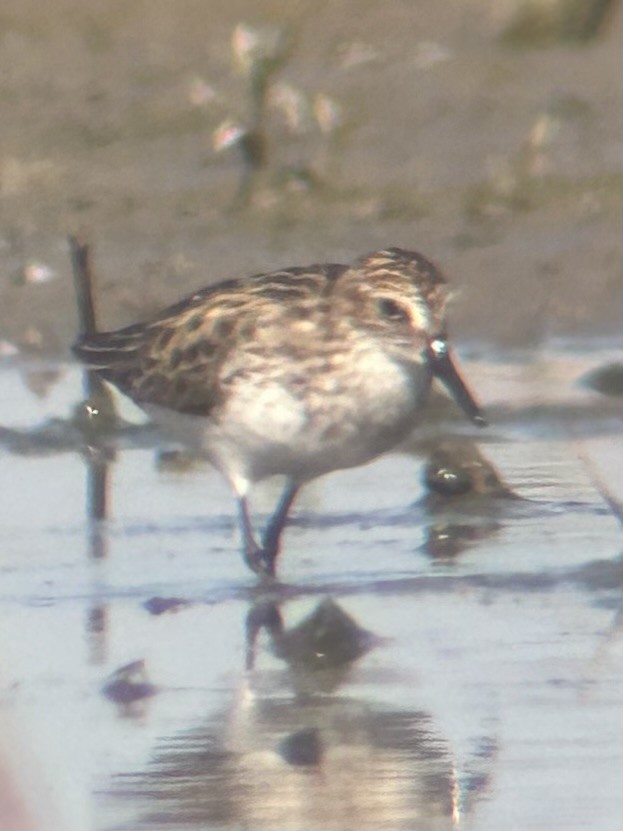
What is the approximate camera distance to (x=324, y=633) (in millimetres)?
6949

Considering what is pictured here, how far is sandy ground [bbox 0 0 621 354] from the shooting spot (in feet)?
37.9

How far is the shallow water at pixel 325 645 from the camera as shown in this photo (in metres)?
5.80

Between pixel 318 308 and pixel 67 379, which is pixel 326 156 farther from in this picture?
pixel 318 308

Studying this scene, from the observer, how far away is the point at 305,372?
7.55 m

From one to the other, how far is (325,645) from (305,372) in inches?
37.7

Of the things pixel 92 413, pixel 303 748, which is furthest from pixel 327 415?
pixel 92 413

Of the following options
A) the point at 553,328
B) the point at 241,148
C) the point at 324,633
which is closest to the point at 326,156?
the point at 241,148

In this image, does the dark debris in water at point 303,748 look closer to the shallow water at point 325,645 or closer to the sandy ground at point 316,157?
the shallow water at point 325,645

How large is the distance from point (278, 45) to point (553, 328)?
7.84ft

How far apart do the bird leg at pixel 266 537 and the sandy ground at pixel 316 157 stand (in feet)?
9.59

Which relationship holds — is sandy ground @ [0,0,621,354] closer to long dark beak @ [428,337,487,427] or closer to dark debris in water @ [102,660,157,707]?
long dark beak @ [428,337,487,427]

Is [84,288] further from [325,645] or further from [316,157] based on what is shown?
[316,157]

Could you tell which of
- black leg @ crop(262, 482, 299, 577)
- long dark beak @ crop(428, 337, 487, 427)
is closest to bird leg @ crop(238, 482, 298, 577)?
black leg @ crop(262, 482, 299, 577)

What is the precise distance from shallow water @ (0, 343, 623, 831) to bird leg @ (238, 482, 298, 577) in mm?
74
